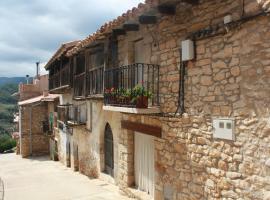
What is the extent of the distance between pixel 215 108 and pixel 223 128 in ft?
1.36

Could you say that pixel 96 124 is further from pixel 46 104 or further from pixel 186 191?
pixel 46 104

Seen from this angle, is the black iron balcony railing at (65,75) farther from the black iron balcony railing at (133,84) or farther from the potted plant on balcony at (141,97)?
the potted plant on balcony at (141,97)

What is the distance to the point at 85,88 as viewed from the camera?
45.3 feet

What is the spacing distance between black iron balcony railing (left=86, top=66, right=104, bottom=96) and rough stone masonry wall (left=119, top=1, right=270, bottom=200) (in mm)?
4487

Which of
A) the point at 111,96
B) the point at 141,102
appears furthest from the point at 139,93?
the point at 111,96

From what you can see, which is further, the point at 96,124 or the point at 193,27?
the point at 96,124

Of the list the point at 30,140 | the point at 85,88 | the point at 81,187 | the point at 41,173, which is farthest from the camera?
the point at 30,140

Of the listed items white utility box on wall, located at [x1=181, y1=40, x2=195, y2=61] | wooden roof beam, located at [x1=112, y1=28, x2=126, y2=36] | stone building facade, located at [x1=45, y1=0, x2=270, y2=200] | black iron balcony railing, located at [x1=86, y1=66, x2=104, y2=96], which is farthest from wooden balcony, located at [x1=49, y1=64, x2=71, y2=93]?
white utility box on wall, located at [x1=181, y1=40, x2=195, y2=61]

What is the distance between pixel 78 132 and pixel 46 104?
450 inches

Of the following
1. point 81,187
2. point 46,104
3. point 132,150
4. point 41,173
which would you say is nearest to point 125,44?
point 132,150

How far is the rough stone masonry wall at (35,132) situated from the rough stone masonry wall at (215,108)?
2019cm

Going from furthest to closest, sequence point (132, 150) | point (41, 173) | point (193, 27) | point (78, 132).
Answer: point (41, 173), point (78, 132), point (132, 150), point (193, 27)

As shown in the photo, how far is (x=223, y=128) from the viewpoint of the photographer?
5922mm

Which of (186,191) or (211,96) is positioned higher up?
(211,96)
